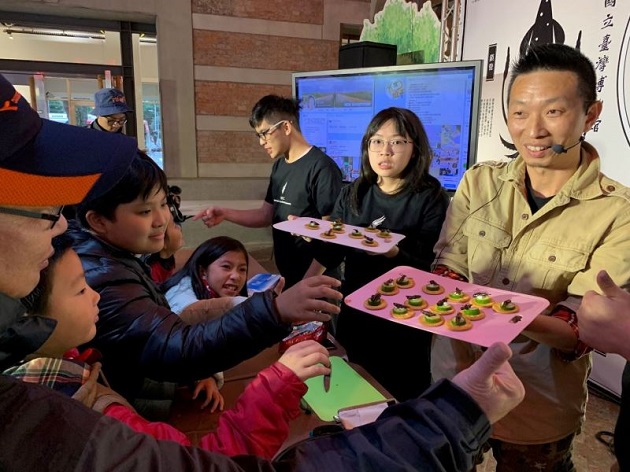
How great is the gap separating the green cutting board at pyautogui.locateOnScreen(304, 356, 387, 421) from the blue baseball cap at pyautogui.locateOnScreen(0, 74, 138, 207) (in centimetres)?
83

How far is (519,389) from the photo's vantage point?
0.74 metres

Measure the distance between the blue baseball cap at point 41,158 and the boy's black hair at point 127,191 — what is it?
491 millimetres

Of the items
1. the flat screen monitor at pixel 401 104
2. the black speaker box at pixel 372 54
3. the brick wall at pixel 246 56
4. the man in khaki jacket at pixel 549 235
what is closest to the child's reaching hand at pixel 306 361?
the man in khaki jacket at pixel 549 235

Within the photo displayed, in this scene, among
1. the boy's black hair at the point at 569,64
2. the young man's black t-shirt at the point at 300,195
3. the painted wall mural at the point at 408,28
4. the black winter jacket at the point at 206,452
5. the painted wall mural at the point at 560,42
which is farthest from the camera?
the painted wall mural at the point at 408,28

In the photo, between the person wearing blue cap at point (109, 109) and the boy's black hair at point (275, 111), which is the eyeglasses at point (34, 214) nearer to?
the boy's black hair at point (275, 111)

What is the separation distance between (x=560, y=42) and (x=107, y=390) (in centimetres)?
306

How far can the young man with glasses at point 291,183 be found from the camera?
8.71ft

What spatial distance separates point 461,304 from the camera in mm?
1279

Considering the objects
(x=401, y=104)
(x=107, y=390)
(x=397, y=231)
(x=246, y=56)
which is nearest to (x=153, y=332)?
(x=107, y=390)

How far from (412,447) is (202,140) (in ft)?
19.3

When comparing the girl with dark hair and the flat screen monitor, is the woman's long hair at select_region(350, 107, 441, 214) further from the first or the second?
the flat screen monitor

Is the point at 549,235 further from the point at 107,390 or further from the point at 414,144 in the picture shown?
the point at 107,390

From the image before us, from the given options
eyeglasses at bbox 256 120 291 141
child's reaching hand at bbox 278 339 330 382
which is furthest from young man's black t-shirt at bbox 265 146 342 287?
child's reaching hand at bbox 278 339 330 382

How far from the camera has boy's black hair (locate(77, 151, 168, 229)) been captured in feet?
3.78
